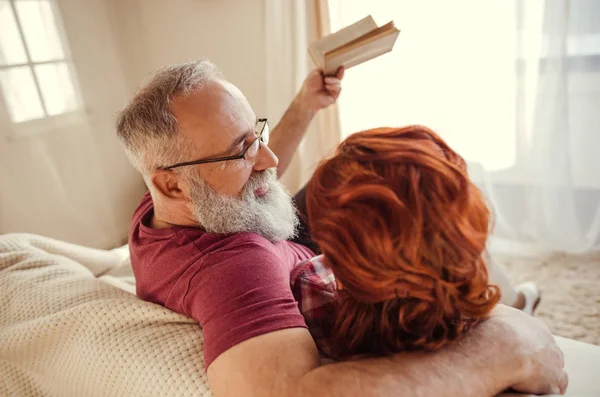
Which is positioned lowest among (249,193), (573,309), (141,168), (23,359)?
(573,309)

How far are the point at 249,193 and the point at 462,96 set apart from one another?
40.5 inches

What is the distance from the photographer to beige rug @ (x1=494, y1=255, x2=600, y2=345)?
148 cm

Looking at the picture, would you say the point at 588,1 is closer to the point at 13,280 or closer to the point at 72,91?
the point at 13,280

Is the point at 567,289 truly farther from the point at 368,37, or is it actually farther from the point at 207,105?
the point at 207,105

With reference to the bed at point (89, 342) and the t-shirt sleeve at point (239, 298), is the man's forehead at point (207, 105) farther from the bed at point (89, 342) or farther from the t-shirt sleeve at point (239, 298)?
the bed at point (89, 342)

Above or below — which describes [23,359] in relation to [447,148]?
below

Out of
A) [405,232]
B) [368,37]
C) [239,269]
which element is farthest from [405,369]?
[368,37]

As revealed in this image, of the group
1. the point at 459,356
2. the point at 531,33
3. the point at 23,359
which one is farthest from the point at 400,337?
the point at 531,33

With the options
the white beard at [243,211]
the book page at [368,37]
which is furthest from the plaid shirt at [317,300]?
the book page at [368,37]

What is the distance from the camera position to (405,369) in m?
0.66

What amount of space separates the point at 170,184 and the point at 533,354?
0.81 meters

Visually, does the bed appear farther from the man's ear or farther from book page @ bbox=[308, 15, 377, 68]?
book page @ bbox=[308, 15, 377, 68]

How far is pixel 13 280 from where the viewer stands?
1.15 metres

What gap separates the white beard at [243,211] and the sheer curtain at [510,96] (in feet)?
2.89
